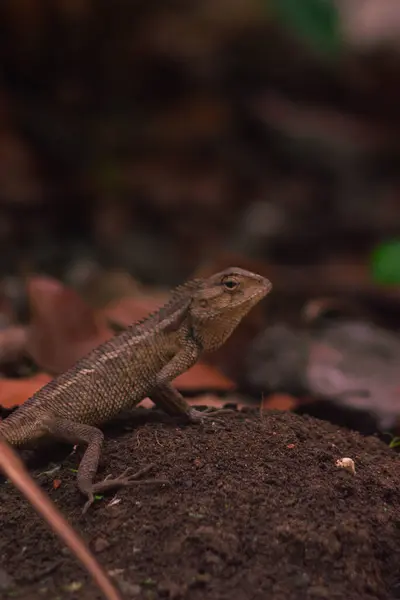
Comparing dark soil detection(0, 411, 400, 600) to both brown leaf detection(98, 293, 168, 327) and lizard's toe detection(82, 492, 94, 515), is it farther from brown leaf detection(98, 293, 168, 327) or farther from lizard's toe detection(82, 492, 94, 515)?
brown leaf detection(98, 293, 168, 327)

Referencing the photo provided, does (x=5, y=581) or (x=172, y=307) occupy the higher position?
(x=172, y=307)

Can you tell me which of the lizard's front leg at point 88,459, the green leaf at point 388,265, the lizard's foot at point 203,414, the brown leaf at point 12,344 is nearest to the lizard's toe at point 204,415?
the lizard's foot at point 203,414

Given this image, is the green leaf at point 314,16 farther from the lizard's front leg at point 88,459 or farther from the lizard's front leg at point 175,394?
the lizard's front leg at point 88,459

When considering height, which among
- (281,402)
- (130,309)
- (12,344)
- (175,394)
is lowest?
(281,402)

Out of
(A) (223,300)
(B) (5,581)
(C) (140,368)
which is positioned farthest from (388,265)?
(B) (5,581)

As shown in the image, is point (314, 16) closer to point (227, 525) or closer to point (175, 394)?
point (175, 394)

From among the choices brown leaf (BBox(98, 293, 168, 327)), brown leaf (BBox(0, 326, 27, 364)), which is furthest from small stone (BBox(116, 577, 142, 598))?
brown leaf (BBox(98, 293, 168, 327))

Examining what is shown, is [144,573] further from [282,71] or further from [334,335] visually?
[282,71]
